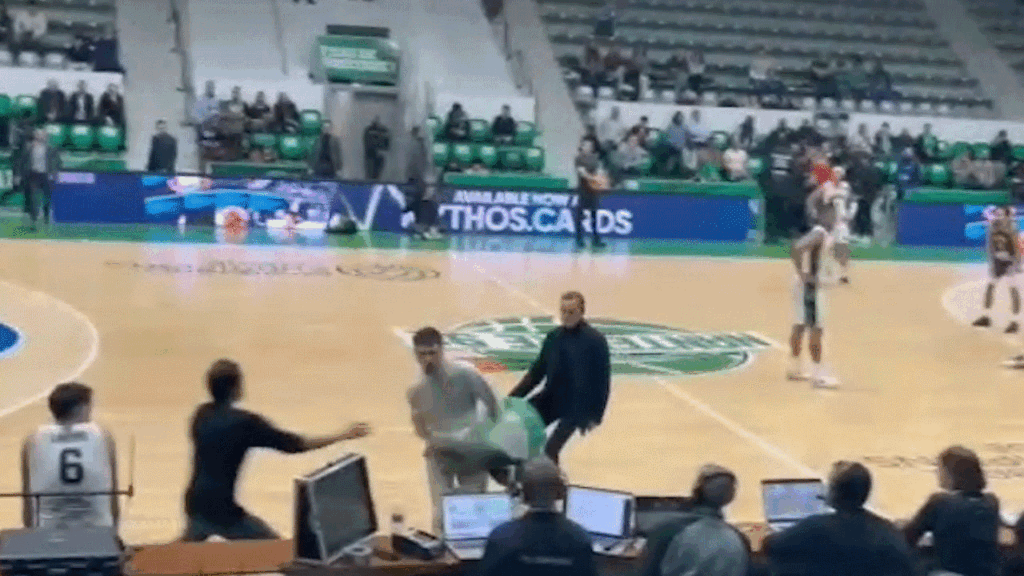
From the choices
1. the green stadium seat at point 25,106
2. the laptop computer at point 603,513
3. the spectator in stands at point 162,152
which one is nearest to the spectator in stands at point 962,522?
the laptop computer at point 603,513

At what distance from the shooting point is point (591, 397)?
10.1m

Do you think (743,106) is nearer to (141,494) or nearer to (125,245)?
(125,245)

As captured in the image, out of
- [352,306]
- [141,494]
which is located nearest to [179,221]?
[352,306]

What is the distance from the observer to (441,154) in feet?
98.7

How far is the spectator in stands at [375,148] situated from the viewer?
1194 inches

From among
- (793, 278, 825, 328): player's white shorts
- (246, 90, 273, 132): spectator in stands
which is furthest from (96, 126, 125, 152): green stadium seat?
(793, 278, 825, 328): player's white shorts

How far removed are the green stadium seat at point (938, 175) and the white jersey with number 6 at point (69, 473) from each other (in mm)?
27220

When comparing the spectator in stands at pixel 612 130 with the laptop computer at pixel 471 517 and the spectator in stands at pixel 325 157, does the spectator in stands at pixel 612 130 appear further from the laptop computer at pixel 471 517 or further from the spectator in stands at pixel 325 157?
the laptop computer at pixel 471 517

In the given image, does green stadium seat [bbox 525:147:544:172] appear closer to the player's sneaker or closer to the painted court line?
the painted court line

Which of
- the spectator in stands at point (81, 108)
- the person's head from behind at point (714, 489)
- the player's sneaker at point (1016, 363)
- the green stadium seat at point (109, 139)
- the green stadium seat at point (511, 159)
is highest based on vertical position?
the spectator in stands at point (81, 108)

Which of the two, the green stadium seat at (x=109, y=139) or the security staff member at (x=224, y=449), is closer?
the security staff member at (x=224, y=449)

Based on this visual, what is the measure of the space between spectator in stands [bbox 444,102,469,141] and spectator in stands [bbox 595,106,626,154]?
8.52 ft

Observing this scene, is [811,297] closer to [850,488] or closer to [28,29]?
[850,488]

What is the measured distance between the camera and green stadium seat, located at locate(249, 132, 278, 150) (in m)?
29.1
